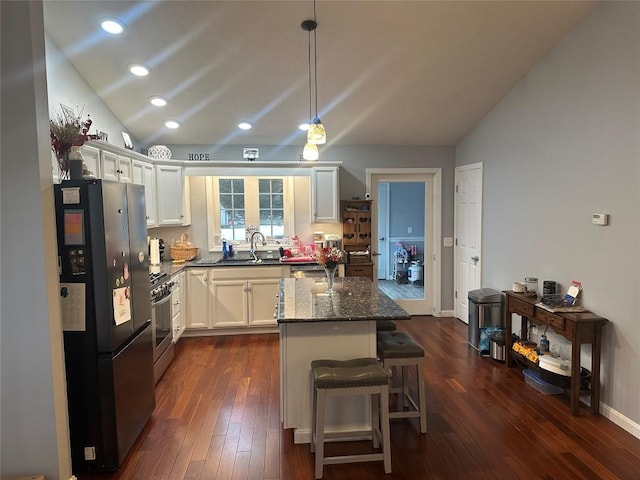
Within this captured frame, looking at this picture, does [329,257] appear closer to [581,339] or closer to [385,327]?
[385,327]

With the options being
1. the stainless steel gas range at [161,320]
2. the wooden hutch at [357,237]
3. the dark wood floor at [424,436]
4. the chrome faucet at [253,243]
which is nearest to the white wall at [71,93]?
the stainless steel gas range at [161,320]

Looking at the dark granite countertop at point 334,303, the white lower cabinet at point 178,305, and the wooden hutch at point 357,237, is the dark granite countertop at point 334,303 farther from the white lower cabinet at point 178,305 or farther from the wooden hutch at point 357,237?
the wooden hutch at point 357,237

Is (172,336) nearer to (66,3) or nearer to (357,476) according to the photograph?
(357,476)

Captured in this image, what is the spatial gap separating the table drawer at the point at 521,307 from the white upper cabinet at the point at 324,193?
2.39 metres

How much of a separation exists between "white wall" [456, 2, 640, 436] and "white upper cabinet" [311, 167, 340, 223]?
202 centimetres

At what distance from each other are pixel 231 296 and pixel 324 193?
1.76 meters

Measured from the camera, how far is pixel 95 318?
7.79 feet

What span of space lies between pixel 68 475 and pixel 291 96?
367 cm

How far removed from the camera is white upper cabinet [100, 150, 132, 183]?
3578 mm

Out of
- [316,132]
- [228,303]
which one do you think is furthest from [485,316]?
[228,303]

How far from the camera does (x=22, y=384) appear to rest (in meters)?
2.14

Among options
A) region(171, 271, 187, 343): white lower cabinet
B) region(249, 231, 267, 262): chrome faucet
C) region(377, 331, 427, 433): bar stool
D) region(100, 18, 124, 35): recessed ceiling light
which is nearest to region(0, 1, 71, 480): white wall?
region(100, 18, 124, 35): recessed ceiling light

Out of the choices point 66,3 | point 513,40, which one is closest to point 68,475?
point 66,3

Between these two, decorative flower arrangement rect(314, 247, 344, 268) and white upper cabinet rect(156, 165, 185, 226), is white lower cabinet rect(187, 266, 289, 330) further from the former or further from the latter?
decorative flower arrangement rect(314, 247, 344, 268)
